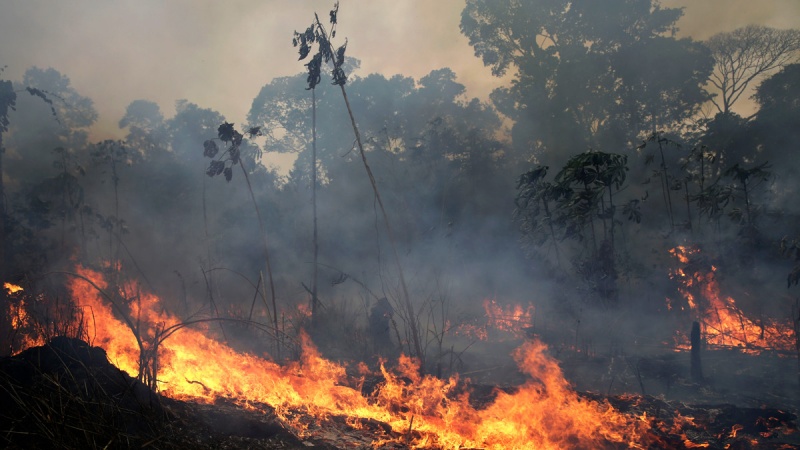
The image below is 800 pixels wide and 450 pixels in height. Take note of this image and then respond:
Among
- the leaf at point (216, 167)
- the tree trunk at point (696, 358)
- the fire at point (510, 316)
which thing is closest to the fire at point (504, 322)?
the fire at point (510, 316)

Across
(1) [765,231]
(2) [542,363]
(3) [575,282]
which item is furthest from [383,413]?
(1) [765,231]

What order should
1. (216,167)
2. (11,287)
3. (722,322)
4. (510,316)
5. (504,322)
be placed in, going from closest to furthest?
(216,167) < (11,287) < (722,322) < (504,322) < (510,316)

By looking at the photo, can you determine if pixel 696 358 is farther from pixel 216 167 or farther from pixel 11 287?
pixel 11 287

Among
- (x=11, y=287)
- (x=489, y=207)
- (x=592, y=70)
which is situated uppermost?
(x=592, y=70)

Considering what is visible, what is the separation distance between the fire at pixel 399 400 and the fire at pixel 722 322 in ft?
14.6

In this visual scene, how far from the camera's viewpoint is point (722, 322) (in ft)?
39.3

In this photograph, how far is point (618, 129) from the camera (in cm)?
1881

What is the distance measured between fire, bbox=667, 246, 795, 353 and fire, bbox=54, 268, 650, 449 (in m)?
4.45

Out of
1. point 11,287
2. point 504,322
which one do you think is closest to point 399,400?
point 504,322

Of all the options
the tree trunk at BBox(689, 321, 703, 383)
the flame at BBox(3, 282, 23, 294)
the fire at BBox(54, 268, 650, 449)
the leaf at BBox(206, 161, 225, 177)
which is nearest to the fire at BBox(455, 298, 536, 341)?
the fire at BBox(54, 268, 650, 449)

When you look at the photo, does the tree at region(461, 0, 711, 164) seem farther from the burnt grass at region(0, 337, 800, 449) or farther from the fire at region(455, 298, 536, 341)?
the burnt grass at region(0, 337, 800, 449)

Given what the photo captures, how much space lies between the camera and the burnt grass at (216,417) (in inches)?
155

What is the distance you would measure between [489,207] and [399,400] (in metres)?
13.2

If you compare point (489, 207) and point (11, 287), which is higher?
point (489, 207)
